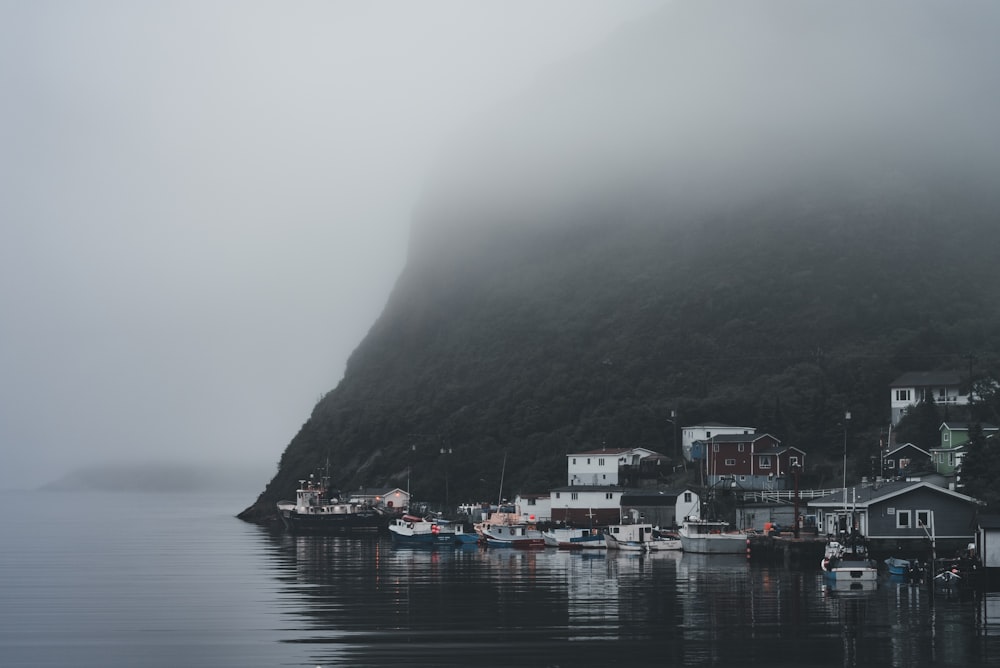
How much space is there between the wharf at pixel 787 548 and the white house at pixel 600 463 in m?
49.0

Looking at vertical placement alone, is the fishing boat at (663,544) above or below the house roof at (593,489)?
below

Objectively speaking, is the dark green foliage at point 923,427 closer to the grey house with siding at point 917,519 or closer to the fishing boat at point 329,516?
the grey house with siding at point 917,519

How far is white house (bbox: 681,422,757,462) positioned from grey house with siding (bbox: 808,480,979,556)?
60.9 metres

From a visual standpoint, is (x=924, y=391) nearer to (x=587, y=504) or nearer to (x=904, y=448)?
(x=904, y=448)

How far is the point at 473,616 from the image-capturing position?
159 feet

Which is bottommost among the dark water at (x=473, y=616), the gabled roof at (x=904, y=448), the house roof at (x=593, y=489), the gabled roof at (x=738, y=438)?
the dark water at (x=473, y=616)

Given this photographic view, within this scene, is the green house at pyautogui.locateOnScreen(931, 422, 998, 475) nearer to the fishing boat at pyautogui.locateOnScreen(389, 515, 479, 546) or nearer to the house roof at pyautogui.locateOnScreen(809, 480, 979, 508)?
the house roof at pyautogui.locateOnScreen(809, 480, 979, 508)

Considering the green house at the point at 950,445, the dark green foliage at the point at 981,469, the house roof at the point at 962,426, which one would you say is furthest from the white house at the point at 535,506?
the dark green foliage at the point at 981,469

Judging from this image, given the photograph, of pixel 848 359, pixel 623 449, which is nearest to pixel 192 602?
pixel 623 449

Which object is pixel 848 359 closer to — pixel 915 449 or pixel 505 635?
pixel 915 449

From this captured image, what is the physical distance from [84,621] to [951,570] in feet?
129

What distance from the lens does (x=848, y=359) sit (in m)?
169

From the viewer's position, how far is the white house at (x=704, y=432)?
14262 cm

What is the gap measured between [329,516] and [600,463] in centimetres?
3187
